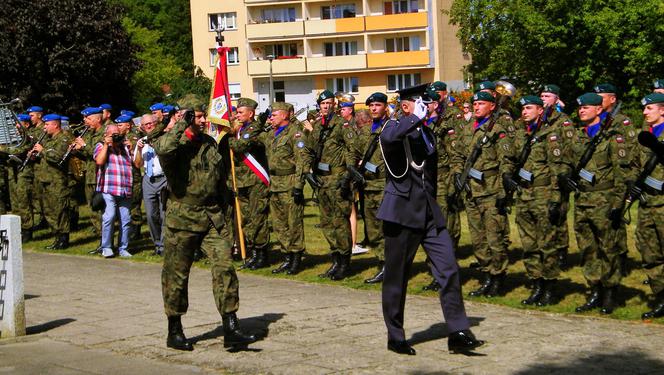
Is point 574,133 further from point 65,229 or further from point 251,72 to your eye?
point 251,72

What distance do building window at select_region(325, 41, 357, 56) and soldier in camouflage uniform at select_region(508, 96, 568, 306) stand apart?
2555 inches

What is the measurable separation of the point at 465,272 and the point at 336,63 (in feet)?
204

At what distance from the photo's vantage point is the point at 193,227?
930 centimetres

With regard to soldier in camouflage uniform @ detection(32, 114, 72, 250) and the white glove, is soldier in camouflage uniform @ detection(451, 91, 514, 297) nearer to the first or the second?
the white glove

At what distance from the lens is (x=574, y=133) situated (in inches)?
441

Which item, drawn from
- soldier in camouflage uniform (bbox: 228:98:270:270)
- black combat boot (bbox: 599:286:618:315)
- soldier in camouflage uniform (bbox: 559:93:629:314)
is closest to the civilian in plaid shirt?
soldier in camouflage uniform (bbox: 228:98:270:270)

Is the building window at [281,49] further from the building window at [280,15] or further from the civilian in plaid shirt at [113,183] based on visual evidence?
the civilian in plaid shirt at [113,183]

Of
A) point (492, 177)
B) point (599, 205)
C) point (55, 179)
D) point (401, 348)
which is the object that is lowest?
point (401, 348)

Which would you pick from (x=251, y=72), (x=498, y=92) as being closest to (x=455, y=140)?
(x=498, y=92)

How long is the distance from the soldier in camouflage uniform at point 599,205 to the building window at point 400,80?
6439 cm

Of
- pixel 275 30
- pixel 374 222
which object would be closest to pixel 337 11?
pixel 275 30

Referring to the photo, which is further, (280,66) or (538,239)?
(280,66)

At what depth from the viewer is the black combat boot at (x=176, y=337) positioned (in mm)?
9219

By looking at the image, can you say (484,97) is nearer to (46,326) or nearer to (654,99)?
(654,99)
